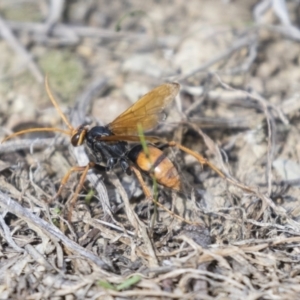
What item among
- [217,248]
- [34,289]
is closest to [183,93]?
[217,248]

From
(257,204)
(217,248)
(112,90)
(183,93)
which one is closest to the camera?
(217,248)

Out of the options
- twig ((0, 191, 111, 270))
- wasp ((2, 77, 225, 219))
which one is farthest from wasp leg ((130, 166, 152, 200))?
twig ((0, 191, 111, 270))

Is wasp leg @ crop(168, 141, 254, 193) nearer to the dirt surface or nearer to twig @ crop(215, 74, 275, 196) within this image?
the dirt surface

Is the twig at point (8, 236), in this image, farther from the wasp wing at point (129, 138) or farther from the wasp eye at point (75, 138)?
the wasp wing at point (129, 138)

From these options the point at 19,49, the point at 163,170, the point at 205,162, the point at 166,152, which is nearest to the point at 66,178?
the point at 163,170

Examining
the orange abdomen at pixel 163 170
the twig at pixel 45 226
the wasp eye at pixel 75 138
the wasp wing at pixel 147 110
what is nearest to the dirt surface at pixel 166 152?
the twig at pixel 45 226

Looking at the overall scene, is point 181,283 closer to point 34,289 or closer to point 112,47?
point 34,289

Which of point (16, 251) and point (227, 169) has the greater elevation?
→ point (16, 251)
